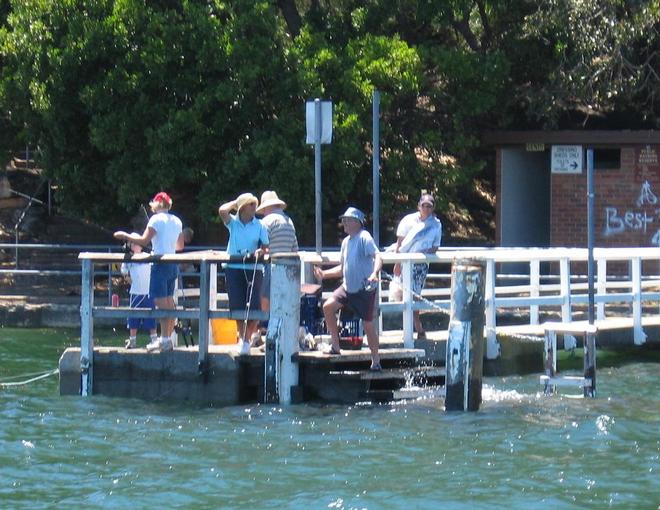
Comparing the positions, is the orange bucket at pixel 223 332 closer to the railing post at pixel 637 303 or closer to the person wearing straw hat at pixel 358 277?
the person wearing straw hat at pixel 358 277

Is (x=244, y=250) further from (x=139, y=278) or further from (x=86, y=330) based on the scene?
(x=86, y=330)

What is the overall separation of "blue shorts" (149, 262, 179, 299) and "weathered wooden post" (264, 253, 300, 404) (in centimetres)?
120

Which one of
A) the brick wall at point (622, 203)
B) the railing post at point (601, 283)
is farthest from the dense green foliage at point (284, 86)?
the railing post at point (601, 283)

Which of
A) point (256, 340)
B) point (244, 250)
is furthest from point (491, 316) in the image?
point (244, 250)

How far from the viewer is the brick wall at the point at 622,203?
74.1 feet

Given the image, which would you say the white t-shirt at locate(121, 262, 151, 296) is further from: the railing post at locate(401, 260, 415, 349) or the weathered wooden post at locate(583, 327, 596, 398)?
the weathered wooden post at locate(583, 327, 596, 398)

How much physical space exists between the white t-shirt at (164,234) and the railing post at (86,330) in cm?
72

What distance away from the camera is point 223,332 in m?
15.4

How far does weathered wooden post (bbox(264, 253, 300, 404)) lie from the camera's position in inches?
530

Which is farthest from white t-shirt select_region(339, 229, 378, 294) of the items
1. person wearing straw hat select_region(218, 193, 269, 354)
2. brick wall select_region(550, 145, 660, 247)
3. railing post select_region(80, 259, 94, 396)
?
brick wall select_region(550, 145, 660, 247)

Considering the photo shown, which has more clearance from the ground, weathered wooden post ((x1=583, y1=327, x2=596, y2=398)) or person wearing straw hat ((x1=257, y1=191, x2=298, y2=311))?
person wearing straw hat ((x1=257, y1=191, x2=298, y2=311))

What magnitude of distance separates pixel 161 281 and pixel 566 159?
1074cm

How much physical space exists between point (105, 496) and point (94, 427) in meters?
2.58

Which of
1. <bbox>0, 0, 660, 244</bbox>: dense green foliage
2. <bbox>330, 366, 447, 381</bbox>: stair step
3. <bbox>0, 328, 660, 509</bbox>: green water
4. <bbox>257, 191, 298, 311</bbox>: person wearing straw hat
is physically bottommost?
<bbox>0, 328, 660, 509</bbox>: green water
